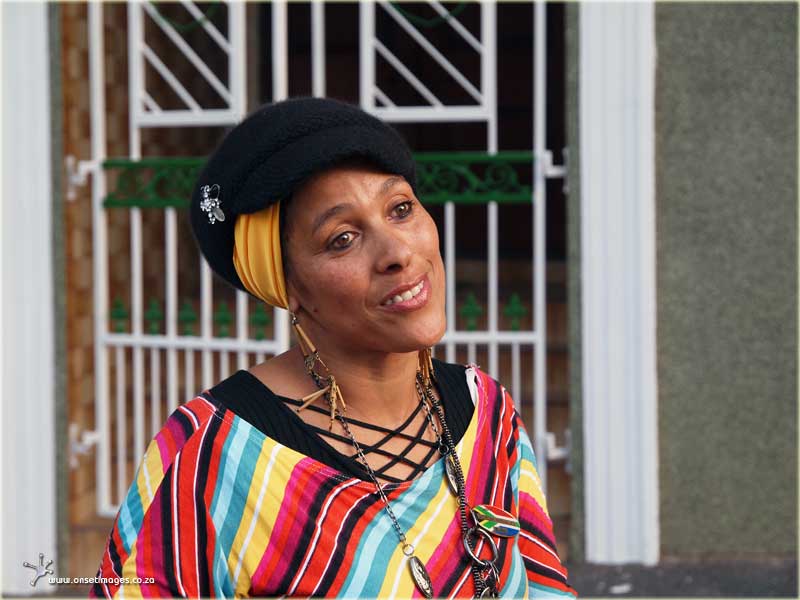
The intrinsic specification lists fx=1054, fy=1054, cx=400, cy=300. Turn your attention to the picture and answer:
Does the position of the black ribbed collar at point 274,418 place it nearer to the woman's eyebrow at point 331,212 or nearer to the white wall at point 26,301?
the woman's eyebrow at point 331,212

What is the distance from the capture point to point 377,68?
295 inches

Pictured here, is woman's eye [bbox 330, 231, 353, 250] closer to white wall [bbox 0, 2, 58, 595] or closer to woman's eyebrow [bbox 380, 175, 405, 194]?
woman's eyebrow [bbox 380, 175, 405, 194]

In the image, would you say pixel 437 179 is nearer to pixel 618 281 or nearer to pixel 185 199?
pixel 618 281

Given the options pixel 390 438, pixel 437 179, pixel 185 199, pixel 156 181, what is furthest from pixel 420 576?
pixel 156 181

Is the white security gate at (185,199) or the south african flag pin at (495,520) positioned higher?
the white security gate at (185,199)

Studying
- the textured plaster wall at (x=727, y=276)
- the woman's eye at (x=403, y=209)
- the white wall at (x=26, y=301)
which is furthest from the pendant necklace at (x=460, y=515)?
the white wall at (x=26, y=301)

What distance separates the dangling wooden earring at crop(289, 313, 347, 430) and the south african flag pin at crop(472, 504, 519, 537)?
0.26 metres

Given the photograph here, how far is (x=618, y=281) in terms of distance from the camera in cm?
386

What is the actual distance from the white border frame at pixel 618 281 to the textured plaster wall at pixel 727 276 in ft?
0.24

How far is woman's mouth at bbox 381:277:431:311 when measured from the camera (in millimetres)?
1531

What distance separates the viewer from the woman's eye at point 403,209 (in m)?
1.61

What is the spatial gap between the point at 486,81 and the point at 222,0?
1091 mm

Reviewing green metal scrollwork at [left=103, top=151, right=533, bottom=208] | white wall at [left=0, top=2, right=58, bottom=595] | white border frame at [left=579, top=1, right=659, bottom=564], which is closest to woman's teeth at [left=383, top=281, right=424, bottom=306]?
green metal scrollwork at [left=103, top=151, right=533, bottom=208]

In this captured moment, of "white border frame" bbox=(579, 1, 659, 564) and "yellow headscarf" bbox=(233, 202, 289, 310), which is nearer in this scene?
"yellow headscarf" bbox=(233, 202, 289, 310)
